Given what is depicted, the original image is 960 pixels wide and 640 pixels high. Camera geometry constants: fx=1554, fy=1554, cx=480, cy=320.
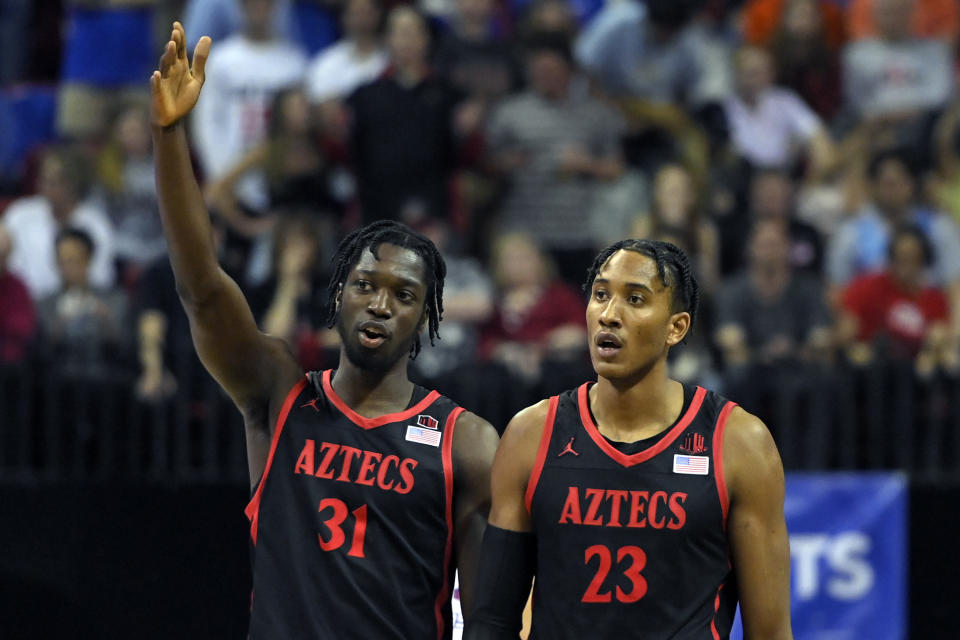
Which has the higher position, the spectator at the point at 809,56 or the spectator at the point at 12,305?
the spectator at the point at 809,56

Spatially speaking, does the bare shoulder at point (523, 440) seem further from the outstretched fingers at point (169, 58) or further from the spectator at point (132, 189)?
the spectator at point (132, 189)

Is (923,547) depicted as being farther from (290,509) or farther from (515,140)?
(290,509)

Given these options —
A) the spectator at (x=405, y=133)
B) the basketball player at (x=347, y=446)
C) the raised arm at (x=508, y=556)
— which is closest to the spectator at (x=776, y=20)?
the spectator at (x=405, y=133)

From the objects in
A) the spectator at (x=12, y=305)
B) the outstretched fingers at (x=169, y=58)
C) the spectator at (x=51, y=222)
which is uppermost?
the outstretched fingers at (x=169, y=58)

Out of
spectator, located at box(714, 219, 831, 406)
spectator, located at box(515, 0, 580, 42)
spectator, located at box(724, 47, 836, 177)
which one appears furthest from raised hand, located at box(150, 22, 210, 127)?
spectator, located at box(724, 47, 836, 177)

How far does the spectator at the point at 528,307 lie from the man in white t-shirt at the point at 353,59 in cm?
167

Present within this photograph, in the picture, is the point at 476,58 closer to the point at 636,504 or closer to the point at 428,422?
the point at 428,422

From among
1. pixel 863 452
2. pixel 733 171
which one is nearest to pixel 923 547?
pixel 863 452

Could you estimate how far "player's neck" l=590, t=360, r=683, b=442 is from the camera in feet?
13.2

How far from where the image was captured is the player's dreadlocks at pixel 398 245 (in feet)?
14.4

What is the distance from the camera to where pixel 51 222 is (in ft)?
31.5

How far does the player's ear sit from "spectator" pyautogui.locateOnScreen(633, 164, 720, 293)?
4707 millimetres

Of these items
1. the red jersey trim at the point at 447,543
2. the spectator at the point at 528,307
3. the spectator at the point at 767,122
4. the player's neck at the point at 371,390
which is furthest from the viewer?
the spectator at the point at 767,122

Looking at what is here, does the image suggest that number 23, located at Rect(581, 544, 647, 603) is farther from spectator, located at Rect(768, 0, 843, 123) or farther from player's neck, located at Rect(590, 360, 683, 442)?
spectator, located at Rect(768, 0, 843, 123)
